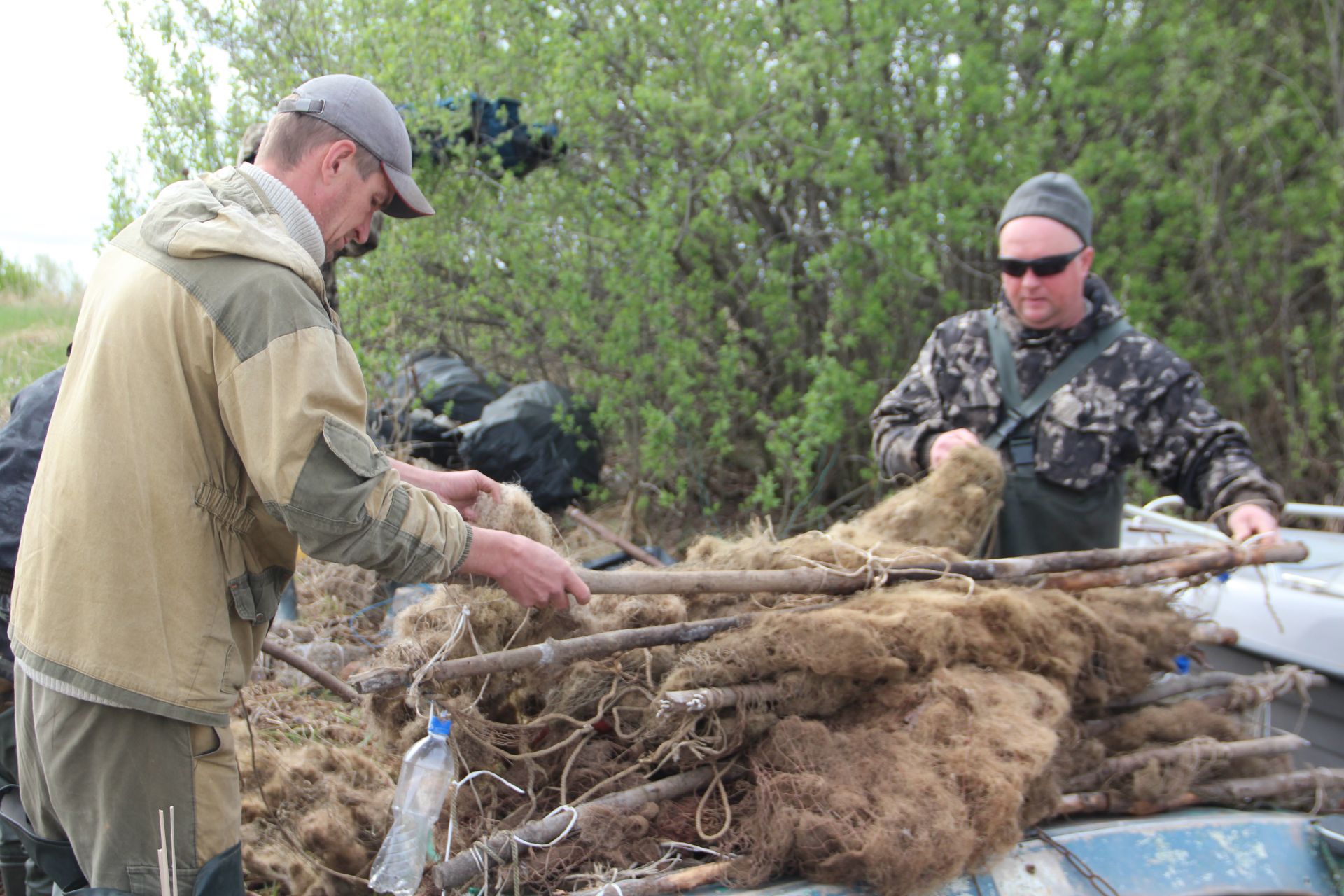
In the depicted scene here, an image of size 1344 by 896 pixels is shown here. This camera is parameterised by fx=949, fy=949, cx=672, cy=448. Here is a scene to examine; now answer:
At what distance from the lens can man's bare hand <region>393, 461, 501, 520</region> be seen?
2453 mm

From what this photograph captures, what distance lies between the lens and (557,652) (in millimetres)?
2238

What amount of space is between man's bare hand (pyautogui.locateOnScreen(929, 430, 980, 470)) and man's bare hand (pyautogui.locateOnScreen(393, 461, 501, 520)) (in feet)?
5.20

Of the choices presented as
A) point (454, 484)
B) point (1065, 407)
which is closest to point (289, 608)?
point (454, 484)

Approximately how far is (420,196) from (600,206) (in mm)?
4292

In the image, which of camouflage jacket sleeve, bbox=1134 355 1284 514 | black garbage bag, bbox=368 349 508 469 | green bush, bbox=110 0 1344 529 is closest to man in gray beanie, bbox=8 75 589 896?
camouflage jacket sleeve, bbox=1134 355 1284 514

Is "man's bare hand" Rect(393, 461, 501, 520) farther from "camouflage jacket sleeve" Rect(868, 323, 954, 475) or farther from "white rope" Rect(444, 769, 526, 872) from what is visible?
"camouflage jacket sleeve" Rect(868, 323, 954, 475)

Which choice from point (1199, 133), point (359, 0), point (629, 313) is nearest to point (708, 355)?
point (629, 313)

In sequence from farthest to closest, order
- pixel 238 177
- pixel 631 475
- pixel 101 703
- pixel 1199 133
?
1. pixel 1199 133
2. pixel 631 475
3. pixel 238 177
4. pixel 101 703

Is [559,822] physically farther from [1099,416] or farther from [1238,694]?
[1099,416]

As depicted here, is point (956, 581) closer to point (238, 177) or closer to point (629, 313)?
point (238, 177)

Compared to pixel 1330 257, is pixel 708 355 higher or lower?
lower

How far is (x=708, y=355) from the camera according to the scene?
22.4 feet

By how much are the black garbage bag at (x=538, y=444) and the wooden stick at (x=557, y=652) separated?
11.5ft

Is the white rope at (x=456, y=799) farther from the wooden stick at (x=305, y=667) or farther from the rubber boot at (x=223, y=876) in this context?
the wooden stick at (x=305, y=667)
